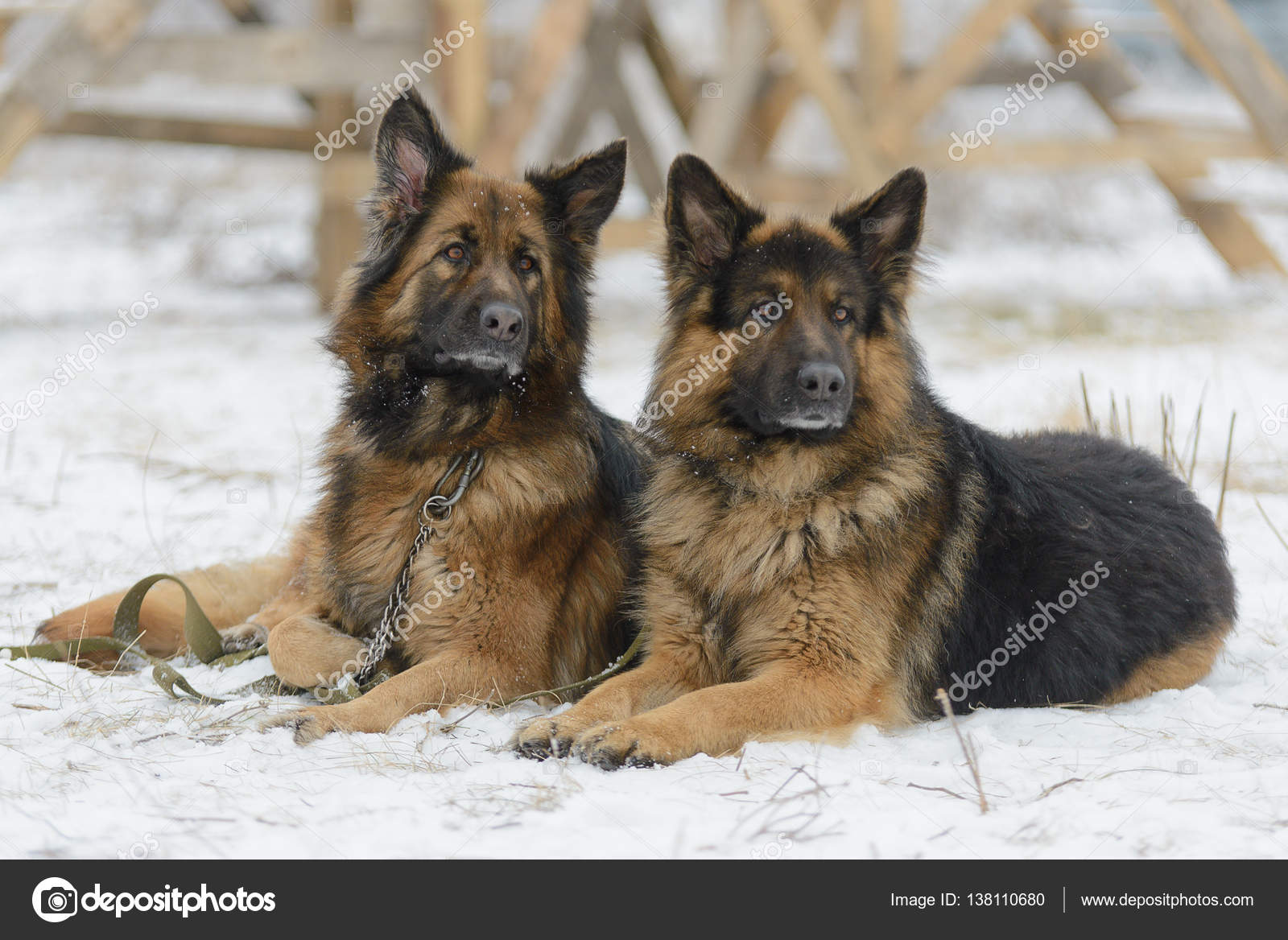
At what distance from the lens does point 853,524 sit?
152 inches

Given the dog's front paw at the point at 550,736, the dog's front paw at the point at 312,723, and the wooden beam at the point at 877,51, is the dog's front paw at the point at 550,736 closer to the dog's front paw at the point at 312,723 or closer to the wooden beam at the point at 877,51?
the dog's front paw at the point at 312,723

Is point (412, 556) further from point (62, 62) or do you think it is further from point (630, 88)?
point (630, 88)

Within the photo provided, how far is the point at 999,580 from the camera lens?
13.1 ft

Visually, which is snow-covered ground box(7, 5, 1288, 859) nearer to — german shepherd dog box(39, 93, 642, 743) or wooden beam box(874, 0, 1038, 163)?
german shepherd dog box(39, 93, 642, 743)

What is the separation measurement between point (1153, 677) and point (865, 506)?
4.21 feet

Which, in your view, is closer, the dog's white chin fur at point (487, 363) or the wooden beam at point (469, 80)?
the dog's white chin fur at point (487, 363)

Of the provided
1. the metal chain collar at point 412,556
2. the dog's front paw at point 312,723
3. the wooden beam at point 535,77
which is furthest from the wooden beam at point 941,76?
the dog's front paw at point 312,723

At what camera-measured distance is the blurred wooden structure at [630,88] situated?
9648 mm

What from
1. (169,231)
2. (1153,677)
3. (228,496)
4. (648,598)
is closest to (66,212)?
(169,231)

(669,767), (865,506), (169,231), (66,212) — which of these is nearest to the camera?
(669,767)

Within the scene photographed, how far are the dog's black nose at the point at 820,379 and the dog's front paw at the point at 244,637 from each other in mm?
2424

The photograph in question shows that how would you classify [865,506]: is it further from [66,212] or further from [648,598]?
[66,212]

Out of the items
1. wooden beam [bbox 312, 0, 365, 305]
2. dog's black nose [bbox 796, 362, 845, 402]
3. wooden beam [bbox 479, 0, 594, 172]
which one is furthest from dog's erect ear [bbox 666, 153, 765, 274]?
wooden beam [bbox 312, 0, 365, 305]
